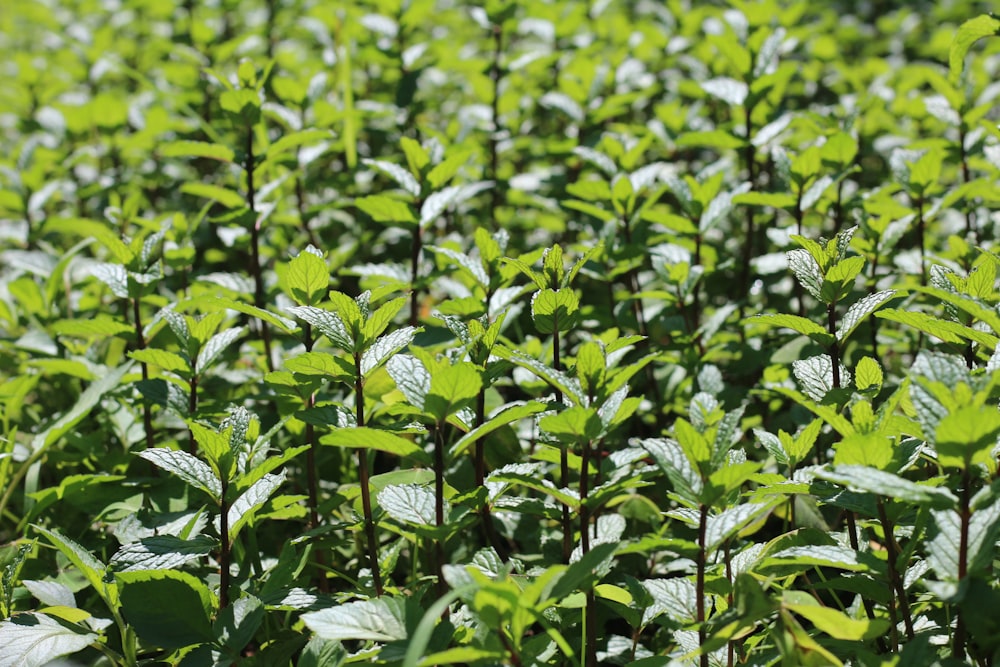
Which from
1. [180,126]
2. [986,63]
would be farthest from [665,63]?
[180,126]

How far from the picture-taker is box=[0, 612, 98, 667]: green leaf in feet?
5.12

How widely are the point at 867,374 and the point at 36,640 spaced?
1.68m

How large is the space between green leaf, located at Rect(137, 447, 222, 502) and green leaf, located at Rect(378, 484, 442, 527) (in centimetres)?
33

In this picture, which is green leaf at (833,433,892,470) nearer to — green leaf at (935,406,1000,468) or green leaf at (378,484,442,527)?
green leaf at (935,406,1000,468)

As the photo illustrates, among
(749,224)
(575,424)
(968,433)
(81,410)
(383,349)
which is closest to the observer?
(968,433)

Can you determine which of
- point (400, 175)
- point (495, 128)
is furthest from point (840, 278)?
point (495, 128)

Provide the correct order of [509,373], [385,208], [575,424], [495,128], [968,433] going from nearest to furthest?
[968,433] → [575,424] → [385,208] → [509,373] → [495,128]

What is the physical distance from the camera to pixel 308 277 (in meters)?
1.83

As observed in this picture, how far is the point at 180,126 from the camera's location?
11.6ft

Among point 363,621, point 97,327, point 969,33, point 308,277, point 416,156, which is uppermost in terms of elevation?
point 969,33

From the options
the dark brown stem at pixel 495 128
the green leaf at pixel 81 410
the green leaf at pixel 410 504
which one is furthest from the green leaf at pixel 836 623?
the dark brown stem at pixel 495 128

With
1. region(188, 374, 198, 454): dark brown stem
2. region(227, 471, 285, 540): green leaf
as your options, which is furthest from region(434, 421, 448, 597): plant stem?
region(188, 374, 198, 454): dark brown stem

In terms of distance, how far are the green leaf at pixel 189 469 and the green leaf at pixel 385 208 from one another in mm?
903

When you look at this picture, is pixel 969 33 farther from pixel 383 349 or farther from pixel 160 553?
pixel 160 553
